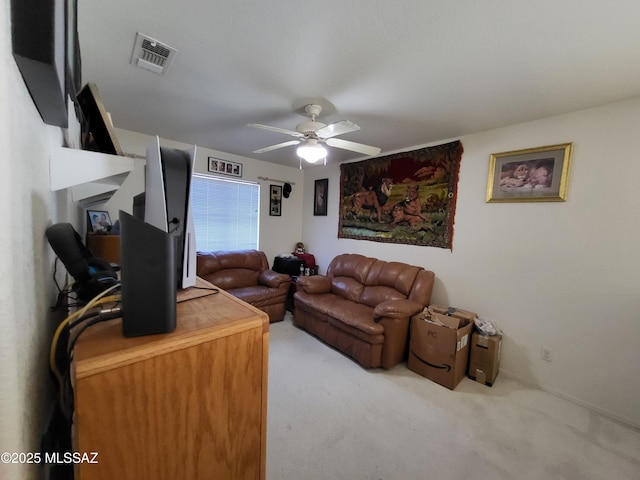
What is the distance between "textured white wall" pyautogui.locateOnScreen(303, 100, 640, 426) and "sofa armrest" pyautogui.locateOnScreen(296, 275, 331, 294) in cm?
155

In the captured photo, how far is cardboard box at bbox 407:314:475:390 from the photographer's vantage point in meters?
2.19

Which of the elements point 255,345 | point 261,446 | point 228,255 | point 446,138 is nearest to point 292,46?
point 255,345

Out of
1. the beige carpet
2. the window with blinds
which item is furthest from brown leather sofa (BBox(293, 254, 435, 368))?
the window with blinds

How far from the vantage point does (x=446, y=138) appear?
2.80 meters

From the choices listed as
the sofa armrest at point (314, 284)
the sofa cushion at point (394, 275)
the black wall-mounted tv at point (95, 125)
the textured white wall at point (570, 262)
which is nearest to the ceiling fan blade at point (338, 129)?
the black wall-mounted tv at point (95, 125)

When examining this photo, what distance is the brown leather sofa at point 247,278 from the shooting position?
337cm

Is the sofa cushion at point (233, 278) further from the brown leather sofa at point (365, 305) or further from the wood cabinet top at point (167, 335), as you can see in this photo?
the wood cabinet top at point (167, 335)

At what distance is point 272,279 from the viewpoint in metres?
3.57

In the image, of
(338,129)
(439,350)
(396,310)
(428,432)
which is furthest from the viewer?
(396,310)

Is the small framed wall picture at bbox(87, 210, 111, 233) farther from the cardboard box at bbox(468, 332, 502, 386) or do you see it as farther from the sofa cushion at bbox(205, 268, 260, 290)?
the cardboard box at bbox(468, 332, 502, 386)

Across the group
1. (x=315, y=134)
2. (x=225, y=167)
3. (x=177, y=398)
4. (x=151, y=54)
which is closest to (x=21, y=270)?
(x=177, y=398)

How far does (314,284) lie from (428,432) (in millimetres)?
1935

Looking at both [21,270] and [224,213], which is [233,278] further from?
[21,270]

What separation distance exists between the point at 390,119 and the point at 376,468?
8.61 feet
